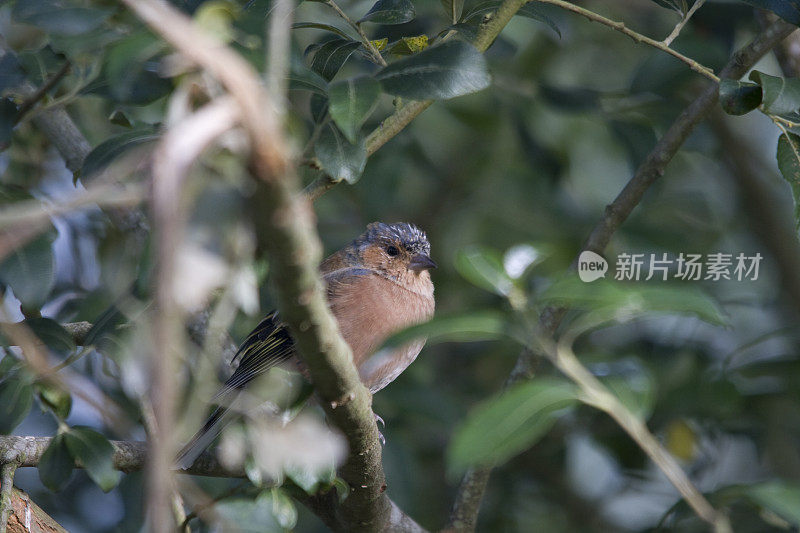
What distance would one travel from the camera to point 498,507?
4781mm

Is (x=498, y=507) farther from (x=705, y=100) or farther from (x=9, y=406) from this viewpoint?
(x=9, y=406)

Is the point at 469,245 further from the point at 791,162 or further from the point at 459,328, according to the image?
the point at 459,328

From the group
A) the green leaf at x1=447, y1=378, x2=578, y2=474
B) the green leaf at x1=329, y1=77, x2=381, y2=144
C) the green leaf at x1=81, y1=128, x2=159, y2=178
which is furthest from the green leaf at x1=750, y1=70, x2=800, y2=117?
the green leaf at x1=81, y1=128, x2=159, y2=178

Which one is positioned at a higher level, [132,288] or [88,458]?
[132,288]

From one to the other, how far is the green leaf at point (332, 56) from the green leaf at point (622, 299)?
134cm

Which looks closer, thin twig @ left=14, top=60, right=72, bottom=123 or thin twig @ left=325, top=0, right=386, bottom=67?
thin twig @ left=325, top=0, right=386, bottom=67

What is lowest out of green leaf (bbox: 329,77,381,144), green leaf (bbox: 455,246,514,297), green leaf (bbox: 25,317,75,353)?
green leaf (bbox: 25,317,75,353)

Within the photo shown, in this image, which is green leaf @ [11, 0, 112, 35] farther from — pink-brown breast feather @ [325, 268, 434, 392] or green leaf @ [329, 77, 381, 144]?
pink-brown breast feather @ [325, 268, 434, 392]

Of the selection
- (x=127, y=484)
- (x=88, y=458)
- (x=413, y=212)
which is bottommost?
(x=413, y=212)

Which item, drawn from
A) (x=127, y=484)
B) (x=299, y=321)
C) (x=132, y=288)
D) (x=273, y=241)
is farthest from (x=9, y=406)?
(x=273, y=241)

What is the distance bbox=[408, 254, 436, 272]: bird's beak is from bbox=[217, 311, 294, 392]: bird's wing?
774mm

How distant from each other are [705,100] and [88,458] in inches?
99.5

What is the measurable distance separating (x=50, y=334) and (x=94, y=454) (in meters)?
0.41

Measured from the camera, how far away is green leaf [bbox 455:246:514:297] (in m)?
1.59
